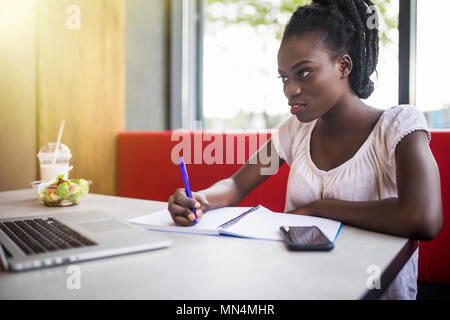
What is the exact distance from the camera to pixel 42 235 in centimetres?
73

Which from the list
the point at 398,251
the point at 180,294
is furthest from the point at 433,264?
the point at 180,294

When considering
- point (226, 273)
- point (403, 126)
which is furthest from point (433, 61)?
point (226, 273)

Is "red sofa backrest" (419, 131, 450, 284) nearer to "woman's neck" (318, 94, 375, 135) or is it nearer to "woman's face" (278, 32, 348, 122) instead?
"woman's neck" (318, 94, 375, 135)

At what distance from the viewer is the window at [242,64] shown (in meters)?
2.80

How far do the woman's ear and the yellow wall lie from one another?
1539 millimetres

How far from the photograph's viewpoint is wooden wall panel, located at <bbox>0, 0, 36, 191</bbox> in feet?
6.05

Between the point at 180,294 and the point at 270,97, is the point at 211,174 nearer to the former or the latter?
the point at 270,97

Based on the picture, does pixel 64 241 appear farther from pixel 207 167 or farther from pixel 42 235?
pixel 207 167

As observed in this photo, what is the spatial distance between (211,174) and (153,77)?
1246 mm

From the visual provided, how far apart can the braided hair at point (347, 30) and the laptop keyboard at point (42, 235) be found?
85 cm

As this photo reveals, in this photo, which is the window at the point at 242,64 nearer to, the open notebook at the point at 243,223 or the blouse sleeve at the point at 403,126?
the blouse sleeve at the point at 403,126

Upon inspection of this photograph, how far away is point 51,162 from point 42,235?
2.94 feet

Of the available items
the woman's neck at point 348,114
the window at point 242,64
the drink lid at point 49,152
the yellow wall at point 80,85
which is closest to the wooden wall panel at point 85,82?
the yellow wall at point 80,85

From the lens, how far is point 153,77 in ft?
9.16
